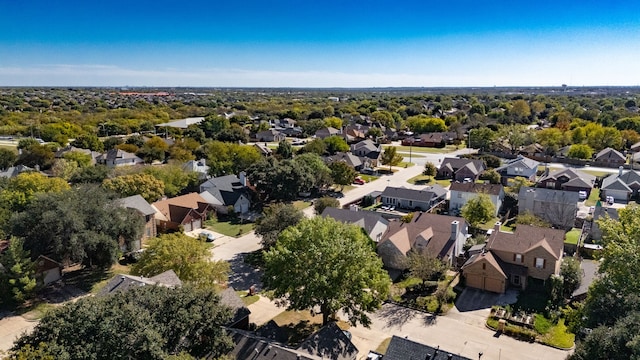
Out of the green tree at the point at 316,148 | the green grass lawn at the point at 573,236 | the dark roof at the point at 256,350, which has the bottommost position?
the green grass lawn at the point at 573,236

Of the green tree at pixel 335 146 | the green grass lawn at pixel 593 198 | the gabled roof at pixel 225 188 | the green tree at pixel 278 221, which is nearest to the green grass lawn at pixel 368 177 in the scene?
the green tree at pixel 335 146

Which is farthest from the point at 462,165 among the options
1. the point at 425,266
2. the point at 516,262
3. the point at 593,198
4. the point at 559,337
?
the point at 559,337

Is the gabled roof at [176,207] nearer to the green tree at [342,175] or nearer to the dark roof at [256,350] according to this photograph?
the green tree at [342,175]

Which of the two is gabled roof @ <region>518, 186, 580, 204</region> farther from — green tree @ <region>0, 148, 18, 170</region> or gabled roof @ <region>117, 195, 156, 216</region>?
green tree @ <region>0, 148, 18, 170</region>

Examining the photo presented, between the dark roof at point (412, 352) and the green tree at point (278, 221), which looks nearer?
the dark roof at point (412, 352)

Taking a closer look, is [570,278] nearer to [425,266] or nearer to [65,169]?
[425,266]

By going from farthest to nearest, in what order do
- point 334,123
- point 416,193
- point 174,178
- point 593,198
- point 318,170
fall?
point 334,123
point 318,170
point 593,198
point 174,178
point 416,193

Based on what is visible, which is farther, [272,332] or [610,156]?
[610,156]

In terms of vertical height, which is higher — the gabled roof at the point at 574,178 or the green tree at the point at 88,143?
the green tree at the point at 88,143

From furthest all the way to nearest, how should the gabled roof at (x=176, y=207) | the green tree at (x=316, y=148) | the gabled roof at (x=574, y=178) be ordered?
the green tree at (x=316, y=148)
the gabled roof at (x=574, y=178)
the gabled roof at (x=176, y=207)
